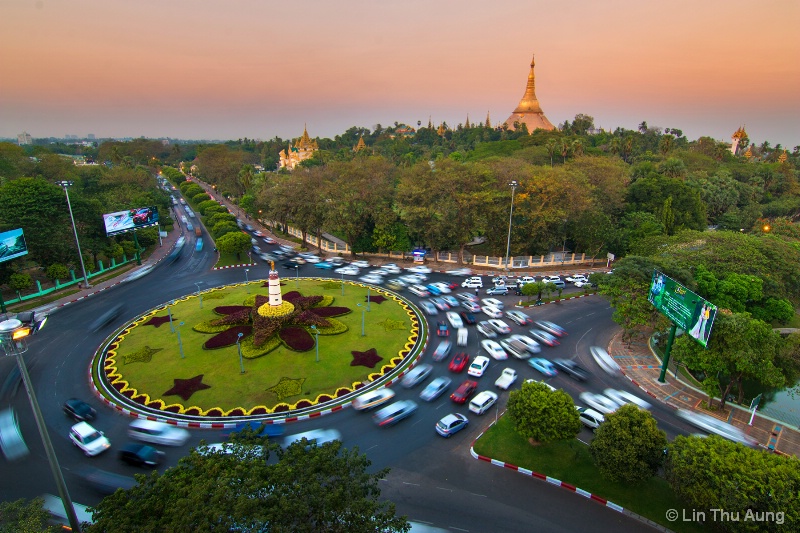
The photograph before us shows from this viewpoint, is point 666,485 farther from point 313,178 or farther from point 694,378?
point 313,178

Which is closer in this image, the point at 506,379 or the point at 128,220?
the point at 506,379

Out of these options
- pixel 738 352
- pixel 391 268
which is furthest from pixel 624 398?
pixel 391 268

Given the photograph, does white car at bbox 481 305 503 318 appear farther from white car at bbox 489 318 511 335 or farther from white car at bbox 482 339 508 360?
white car at bbox 482 339 508 360

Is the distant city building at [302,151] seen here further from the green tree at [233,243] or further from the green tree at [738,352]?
the green tree at [738,352]

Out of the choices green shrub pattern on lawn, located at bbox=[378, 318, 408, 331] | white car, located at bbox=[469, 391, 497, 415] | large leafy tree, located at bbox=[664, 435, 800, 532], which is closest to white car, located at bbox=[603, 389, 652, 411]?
white car, located at bbox=[469, 391, 497, 415]

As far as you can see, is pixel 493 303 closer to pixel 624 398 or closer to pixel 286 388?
pixel 624 398

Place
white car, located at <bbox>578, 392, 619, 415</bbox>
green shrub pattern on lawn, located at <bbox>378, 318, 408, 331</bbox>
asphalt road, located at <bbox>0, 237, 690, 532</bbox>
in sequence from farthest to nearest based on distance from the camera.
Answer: green shrub pattern on lawn, located at <bbox>378, 318, 408, 331</bbox> → white car, located at <bbox>578, 392, 619, 415</bbox> → asphalt road, located at <bbox>0, 237, 690, 532</bbox>

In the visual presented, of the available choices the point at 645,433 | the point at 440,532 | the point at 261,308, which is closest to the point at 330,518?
the point at 440,532
